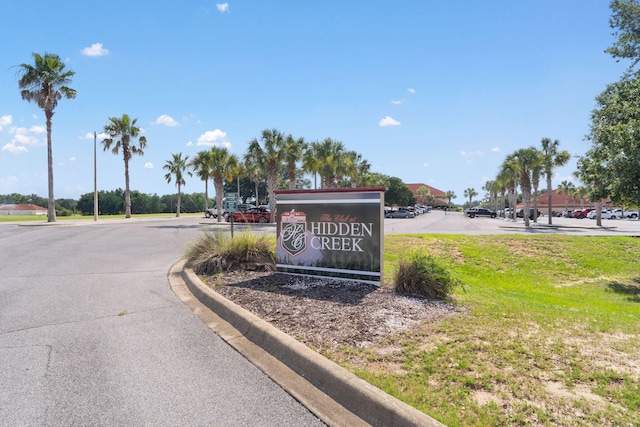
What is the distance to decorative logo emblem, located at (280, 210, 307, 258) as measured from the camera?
839 centimetres

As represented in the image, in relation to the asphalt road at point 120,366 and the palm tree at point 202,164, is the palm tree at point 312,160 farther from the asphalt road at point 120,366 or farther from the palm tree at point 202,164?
the asphalt road at point 120,366

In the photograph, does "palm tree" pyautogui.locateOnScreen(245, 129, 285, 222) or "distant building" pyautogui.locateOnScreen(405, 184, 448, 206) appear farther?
"distant building" pyautogui.locateOnScreen(405, 184, 448, 206)

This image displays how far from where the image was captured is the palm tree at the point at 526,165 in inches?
1540

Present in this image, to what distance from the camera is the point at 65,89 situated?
34.8 metres

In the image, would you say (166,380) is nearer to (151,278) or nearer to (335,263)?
(335,263)

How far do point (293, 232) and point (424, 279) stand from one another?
2.91 meters

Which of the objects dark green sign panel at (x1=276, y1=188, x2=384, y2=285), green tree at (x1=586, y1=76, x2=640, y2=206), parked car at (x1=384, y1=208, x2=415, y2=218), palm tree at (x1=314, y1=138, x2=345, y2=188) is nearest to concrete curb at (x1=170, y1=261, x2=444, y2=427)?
dark green sign panel at (x1=276, y1=188, x2=384, y2=285)

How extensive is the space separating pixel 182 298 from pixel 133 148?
44720mm

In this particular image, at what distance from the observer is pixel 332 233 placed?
26.1ft

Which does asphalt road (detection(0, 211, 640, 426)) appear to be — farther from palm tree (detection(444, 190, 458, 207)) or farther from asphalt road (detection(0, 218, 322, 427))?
palm tree (detection(444, 190, 458, 207))

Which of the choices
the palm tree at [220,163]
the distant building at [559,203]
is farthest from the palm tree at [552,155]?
the distant building at [559,203]

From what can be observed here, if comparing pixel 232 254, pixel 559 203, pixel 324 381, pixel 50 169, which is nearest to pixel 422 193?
pixel 559 203

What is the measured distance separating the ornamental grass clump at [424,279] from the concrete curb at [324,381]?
2.73m

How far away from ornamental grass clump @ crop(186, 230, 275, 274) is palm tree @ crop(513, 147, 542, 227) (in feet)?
115
